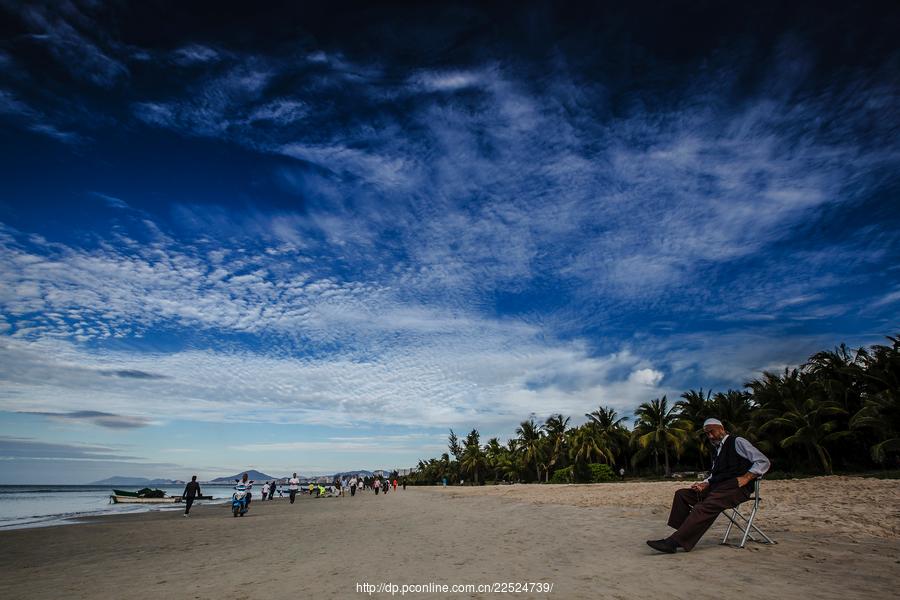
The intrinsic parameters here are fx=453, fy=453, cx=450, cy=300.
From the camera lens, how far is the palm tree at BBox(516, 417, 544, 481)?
2267 inches

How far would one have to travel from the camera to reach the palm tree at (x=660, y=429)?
4162cm

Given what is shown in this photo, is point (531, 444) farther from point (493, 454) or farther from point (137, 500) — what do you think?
point (137, 500)

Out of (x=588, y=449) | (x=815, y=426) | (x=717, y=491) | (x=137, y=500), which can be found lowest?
(x=137, y=500)

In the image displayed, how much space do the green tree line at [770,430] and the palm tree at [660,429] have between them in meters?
0.09

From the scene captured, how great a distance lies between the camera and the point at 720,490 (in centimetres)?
636

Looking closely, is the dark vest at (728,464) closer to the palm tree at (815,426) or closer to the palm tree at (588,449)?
the palm tree at (815,426)

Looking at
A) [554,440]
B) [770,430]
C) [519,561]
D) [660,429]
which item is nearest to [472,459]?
[554,440]

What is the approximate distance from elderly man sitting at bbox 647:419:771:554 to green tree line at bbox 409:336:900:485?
74.0ft

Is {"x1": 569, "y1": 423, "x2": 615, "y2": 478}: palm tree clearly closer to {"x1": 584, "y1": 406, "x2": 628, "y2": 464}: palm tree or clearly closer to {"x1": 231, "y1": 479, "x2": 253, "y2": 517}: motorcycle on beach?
{"x1": 584, "y1": 406, "x2": 628, "y2": 464}: palm tree

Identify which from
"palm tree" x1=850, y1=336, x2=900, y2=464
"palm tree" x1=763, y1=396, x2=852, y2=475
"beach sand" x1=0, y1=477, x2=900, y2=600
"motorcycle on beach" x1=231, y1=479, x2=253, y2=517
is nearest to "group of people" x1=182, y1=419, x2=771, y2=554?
"beach sand" x1=0, y1=477, x2=900, y2=600

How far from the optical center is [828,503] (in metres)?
11.0

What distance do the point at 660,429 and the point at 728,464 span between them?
40.0 meters

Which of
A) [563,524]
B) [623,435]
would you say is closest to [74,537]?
[563,524]

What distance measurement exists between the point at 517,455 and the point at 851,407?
40.5 metres
